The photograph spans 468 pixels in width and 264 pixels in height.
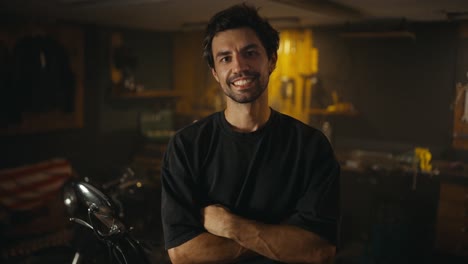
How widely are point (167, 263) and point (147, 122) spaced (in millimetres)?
2516

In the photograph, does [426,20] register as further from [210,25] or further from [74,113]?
[74,113]

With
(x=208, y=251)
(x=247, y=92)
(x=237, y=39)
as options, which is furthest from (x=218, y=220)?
(x=237, y=39)

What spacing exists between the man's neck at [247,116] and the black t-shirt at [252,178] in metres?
0.03

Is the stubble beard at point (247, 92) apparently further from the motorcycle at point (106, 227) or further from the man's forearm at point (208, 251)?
the motorcycle at point (106, 227)

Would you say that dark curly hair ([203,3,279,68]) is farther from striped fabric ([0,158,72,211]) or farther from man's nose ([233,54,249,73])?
striped fabric ([0,158,72,211])

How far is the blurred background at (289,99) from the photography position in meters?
3.91

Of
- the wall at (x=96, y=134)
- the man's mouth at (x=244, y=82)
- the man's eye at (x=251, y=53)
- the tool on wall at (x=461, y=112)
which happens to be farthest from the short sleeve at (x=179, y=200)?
the wall at (x=96, y=134)

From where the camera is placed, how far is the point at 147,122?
19.1 feet

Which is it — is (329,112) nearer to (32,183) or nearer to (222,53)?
(32,183)

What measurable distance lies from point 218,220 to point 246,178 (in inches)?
8.0

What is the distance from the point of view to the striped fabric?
13.9 feet

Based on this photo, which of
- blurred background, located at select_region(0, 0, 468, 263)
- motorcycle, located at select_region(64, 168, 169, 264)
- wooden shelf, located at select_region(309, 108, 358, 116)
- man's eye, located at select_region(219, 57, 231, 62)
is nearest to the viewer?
man's eye, located at select_region(219, 57, 231, 62)

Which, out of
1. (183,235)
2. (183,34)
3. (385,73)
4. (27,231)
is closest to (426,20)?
(385,73)

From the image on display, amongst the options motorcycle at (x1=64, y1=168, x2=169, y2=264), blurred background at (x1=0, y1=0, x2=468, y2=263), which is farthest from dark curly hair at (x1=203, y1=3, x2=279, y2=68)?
blurred background at (x1=0, y1=0, x2=468, y2=263)
